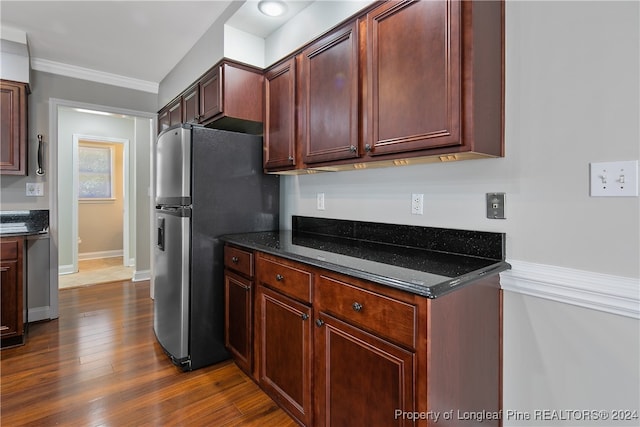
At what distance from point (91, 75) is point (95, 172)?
10.1 ft

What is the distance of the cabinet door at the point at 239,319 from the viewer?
2.00m

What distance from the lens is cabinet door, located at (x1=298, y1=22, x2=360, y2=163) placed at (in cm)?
171

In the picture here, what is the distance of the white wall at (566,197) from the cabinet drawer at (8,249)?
3.19 metres

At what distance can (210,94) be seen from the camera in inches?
101

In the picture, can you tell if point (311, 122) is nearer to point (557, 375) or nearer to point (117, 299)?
point (557, 375)

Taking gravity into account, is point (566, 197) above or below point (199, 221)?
above

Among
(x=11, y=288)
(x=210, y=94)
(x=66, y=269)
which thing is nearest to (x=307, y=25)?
(x=210, y=94)

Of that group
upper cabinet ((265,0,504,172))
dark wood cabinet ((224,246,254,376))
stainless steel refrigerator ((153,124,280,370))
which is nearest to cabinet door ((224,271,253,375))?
dark wood cabinet ((224,246,254,376))

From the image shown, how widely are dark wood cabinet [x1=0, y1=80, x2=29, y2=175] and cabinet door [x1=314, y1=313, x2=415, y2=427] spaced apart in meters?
3.12

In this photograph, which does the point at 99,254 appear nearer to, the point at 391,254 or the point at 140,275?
the point at 140,275

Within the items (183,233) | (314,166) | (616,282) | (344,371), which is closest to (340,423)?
(344,371)

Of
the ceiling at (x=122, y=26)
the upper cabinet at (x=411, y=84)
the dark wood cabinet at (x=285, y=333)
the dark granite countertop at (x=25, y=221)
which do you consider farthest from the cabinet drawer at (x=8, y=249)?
the upper cabinet at (x=411, y=84)

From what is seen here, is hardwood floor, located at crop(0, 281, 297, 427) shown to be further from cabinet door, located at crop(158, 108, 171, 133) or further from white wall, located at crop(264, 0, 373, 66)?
white wall, located at crop(264, 0, 373, 66)

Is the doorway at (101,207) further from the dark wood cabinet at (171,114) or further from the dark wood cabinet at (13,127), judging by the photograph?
the dark wood cabinet at (13,127)
